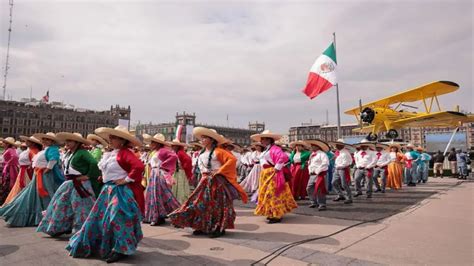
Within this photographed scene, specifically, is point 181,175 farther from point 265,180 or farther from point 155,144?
point 265,180

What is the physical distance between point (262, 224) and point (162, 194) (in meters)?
2.14

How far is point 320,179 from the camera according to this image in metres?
7.96

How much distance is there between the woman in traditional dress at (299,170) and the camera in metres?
10.5

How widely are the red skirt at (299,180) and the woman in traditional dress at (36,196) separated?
22.9 feet

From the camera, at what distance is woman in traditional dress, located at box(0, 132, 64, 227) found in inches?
233

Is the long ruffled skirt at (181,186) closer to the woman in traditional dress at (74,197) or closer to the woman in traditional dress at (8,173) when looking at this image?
the woman in traditional dress at (74,197)

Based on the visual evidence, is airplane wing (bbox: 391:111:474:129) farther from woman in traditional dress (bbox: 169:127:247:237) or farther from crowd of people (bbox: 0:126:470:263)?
woman in traditional dress (bbox: 169:127:247:237)

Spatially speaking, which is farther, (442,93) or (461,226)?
(442,93)

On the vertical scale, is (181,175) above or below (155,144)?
below

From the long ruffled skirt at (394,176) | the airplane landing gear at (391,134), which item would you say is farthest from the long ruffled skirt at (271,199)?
the airplane landing gear at (391,134)

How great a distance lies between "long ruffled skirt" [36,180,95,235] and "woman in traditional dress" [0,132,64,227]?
1244mm

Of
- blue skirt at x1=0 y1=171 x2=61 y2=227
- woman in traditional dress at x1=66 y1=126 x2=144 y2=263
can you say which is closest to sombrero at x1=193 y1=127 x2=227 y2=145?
woman in traditional dress at x1=66 y1=126 x2=144 y2=263

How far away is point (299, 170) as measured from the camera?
10703mm

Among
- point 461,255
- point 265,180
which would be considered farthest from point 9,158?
point 461,255
